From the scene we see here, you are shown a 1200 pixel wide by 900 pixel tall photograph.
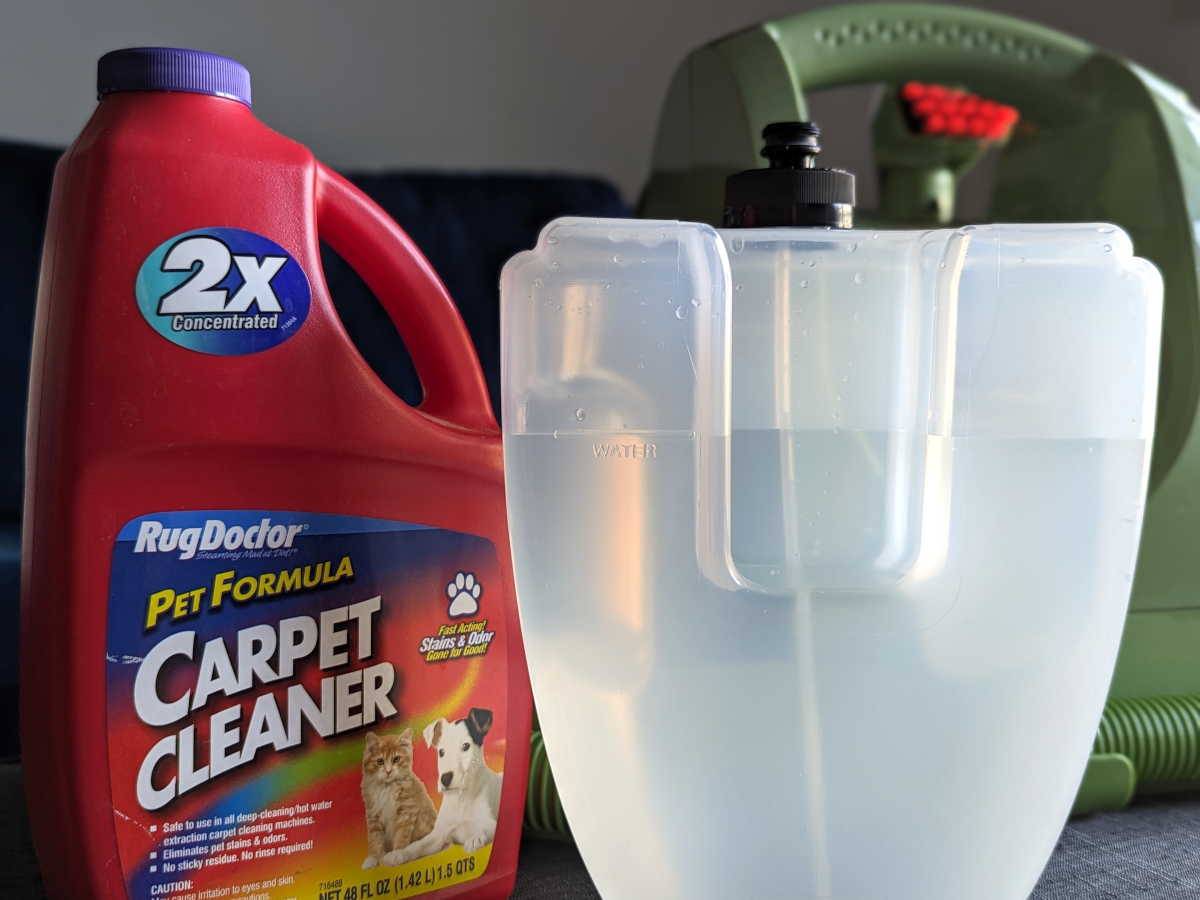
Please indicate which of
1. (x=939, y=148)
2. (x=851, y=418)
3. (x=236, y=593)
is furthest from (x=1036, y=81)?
(x=236, y=593)

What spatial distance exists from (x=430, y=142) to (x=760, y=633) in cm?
90

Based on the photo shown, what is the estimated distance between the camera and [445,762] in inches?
18.4

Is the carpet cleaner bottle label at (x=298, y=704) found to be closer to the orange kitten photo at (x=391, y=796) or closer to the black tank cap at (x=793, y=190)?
the orange kitten photo at (x=391, y=796)

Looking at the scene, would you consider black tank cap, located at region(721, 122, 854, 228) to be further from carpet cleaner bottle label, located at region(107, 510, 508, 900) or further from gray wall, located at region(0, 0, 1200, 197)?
gray wall, located at region(0, 0, 1200, 197)

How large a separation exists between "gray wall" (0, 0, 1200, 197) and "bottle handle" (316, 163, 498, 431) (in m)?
0.70

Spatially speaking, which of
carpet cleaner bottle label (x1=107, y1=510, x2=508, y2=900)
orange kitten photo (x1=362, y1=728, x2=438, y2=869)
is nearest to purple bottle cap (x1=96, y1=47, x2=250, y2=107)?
carpet cleaner bottle label (x1=107, y1=510, x2=508, y2=900)

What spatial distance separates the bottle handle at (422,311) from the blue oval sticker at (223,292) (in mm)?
51

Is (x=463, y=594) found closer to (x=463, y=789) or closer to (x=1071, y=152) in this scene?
(x=463, y=789)

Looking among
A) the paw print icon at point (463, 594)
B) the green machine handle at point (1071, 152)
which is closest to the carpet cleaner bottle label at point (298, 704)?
the paw print icon at point (463, 594)

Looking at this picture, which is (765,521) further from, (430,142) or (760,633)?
(430,142)

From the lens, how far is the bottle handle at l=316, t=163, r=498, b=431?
473mm

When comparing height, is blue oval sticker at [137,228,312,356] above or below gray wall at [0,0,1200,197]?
below

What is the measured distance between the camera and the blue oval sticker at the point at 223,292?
41 centimetres

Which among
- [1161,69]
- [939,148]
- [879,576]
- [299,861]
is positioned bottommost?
[299,861]
